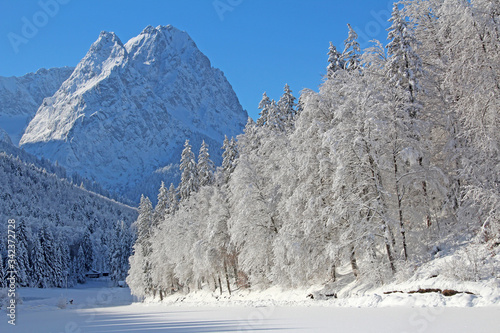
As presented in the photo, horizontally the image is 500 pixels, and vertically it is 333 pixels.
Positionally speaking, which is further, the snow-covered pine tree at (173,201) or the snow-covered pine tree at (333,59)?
the snow-covered pine tree at (173,201)

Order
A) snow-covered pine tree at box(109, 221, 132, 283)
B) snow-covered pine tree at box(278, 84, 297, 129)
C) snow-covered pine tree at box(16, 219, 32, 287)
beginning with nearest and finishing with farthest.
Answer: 1. snow-covered pine tree at box(278, 84, 297, 129)
2. snow-covered pine tree at box(16, 219, 32, 287)
3. snow-covered pine tree at box(109, 221, 132, 283)

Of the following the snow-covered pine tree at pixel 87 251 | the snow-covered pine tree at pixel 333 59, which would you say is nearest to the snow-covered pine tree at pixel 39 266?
the snow-covered pine tree at pixel 87 251

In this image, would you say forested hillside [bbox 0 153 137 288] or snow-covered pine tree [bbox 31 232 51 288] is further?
forested hillside [bbox 0 153 137 288]

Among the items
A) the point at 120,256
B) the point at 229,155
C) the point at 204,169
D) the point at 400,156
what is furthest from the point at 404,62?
the point at 120,256

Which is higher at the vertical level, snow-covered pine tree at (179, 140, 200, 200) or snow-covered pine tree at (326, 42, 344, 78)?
snow-covered pine tree at (326, 42, 344, 78)

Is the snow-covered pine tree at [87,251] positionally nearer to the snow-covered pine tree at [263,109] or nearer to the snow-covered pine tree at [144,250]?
the snow-covered pine tree at [144,250]

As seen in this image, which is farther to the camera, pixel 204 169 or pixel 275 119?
pixel 204 169

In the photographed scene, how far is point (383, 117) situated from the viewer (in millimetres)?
20812

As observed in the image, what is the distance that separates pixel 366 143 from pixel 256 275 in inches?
671

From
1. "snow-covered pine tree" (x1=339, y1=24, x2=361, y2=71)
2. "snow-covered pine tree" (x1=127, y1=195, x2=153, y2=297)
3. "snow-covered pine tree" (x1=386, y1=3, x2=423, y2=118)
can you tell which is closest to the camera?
"snow-covered pine tree" (x1=386, y1=3, x2=423, y2=118)

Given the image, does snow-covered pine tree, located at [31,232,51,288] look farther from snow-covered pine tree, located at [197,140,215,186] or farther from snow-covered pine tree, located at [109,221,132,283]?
snow-covered pine tree, located at [197,140,215,186]

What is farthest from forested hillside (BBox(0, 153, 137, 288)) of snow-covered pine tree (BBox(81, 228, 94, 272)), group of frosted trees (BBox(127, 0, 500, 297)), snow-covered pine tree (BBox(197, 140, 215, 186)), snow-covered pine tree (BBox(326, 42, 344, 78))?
snow-covered pine tree (BBox(326, 42, 344, 78))

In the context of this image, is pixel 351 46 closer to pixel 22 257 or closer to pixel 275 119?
pixel 275 119

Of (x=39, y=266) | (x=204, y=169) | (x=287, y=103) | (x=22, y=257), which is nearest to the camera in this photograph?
(x=287, y=103)
